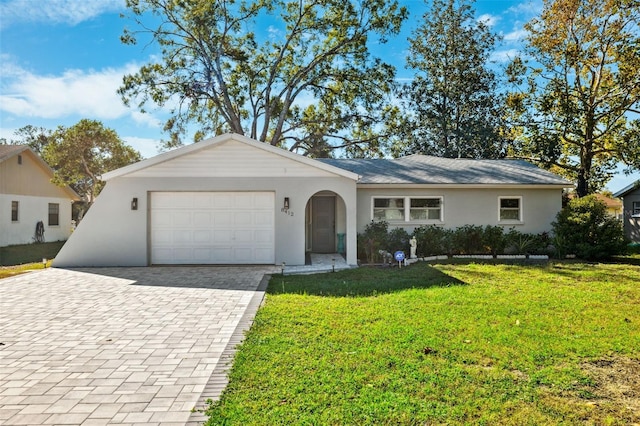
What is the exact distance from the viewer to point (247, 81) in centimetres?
2895

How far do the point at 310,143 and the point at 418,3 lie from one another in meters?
12.6

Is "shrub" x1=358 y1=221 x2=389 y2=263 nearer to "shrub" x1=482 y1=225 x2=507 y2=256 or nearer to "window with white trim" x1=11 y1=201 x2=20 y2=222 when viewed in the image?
"shrub" x1=482 y1=225 x2=507 y2=256

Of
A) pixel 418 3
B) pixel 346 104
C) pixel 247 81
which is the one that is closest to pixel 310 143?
pixel 346 104

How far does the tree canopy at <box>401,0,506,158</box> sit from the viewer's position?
2812 cm

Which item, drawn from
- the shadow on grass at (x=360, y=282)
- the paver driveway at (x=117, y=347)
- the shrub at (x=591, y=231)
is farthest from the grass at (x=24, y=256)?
the shrub at (x=591, y=231)

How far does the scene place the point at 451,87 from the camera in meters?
28.5

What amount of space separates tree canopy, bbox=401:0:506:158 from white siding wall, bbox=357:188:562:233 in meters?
12.7

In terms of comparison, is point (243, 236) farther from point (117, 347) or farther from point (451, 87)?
point (451, 87)

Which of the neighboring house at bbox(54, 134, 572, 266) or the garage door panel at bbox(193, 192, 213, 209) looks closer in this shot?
the neighboring house at bbox(54, 134, 572, 266)

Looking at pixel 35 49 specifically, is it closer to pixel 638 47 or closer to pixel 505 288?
pixel 505 288

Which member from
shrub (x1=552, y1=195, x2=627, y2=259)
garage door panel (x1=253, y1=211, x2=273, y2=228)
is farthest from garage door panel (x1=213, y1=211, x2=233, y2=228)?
shrub (x1=552, y1=195, x2=627, y2=259)

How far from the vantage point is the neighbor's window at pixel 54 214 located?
24.5m

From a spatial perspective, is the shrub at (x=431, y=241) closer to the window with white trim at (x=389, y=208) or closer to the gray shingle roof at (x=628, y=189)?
the window with white trim at (x=389, y=208)

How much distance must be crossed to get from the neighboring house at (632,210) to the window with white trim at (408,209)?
49.5 ft
